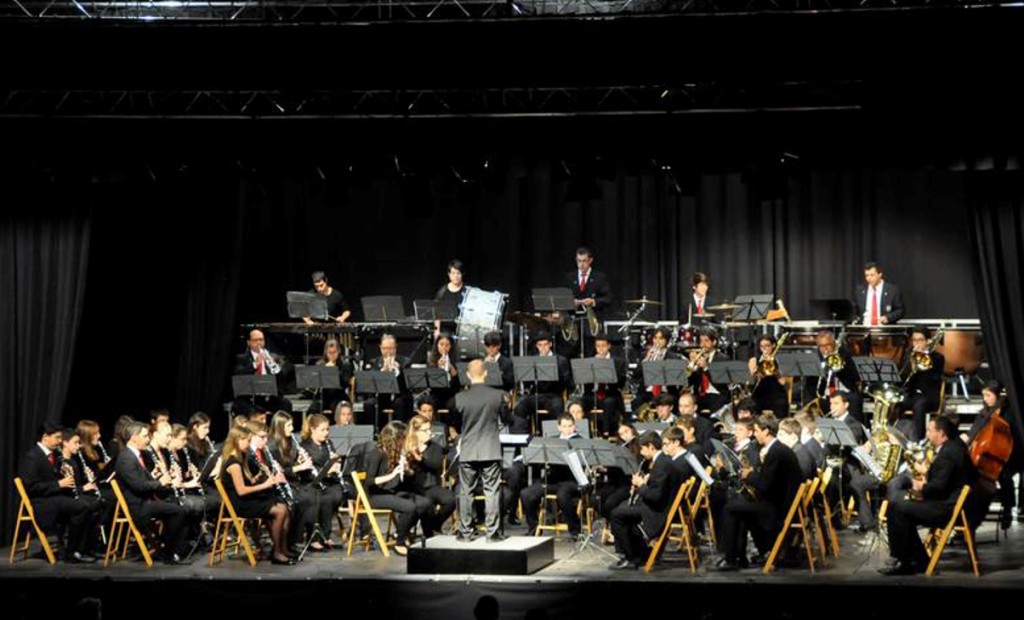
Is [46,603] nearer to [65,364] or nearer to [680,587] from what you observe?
[65,364]

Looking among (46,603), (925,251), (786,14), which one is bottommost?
(46,603)

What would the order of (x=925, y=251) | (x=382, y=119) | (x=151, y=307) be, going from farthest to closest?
(x=925, y=251) < (x=151, y=307) < (x=382, y=119)

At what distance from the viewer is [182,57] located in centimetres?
1367

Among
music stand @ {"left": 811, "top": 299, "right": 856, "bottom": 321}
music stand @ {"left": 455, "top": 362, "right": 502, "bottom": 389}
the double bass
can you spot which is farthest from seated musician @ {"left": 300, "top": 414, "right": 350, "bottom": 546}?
music stand @ {"left": 811, "top": 299, "right": 856, "bottom": 321}

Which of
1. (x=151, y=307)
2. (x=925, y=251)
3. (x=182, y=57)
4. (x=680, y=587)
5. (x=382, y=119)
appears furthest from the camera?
(x=925, y=251)

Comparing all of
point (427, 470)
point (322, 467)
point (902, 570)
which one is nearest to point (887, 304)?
point (902, 570)

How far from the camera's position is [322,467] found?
14445mm

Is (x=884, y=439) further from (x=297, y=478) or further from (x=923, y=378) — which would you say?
(x=297, y=478)

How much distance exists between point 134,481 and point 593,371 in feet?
17.4

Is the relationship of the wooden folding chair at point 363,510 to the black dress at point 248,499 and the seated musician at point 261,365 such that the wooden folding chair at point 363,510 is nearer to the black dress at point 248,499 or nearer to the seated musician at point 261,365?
the black dress at point 248,499

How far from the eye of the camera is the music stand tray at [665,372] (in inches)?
636

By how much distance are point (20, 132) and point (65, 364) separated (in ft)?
8.23

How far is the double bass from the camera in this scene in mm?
13406

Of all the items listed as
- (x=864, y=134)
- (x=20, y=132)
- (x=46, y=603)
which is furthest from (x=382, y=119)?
(x=46, y=603)
